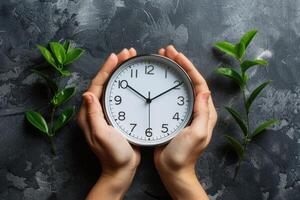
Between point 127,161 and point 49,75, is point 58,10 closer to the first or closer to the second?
point 49,75

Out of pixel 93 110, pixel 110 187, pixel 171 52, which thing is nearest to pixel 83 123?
pixel 93 110

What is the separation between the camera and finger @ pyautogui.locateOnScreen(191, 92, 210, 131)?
1324 mm

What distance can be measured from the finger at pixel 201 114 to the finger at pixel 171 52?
127 mm

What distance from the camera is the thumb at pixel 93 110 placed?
1.33m

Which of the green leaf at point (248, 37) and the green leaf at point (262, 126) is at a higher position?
the green leaf at point (248, 37)

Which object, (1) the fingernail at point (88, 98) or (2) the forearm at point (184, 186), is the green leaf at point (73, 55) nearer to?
(1) the fingernail at point (88, 98)

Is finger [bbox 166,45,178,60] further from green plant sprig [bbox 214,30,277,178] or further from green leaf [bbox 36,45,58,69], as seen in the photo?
green leaf [bbox 36,45,58,69]

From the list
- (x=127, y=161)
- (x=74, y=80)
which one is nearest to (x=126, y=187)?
(x=127, y=161)

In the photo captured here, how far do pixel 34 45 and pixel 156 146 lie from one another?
0.42m

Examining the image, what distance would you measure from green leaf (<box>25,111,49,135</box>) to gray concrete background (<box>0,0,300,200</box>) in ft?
0.13

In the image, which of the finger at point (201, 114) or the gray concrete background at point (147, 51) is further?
the gray concrete background at point (147, 51)

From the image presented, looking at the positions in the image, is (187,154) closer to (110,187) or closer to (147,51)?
(110,187)

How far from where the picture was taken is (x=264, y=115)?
148 cm

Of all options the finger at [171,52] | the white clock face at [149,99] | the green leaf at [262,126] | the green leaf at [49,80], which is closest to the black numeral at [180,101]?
the white clock face at [149,99]
